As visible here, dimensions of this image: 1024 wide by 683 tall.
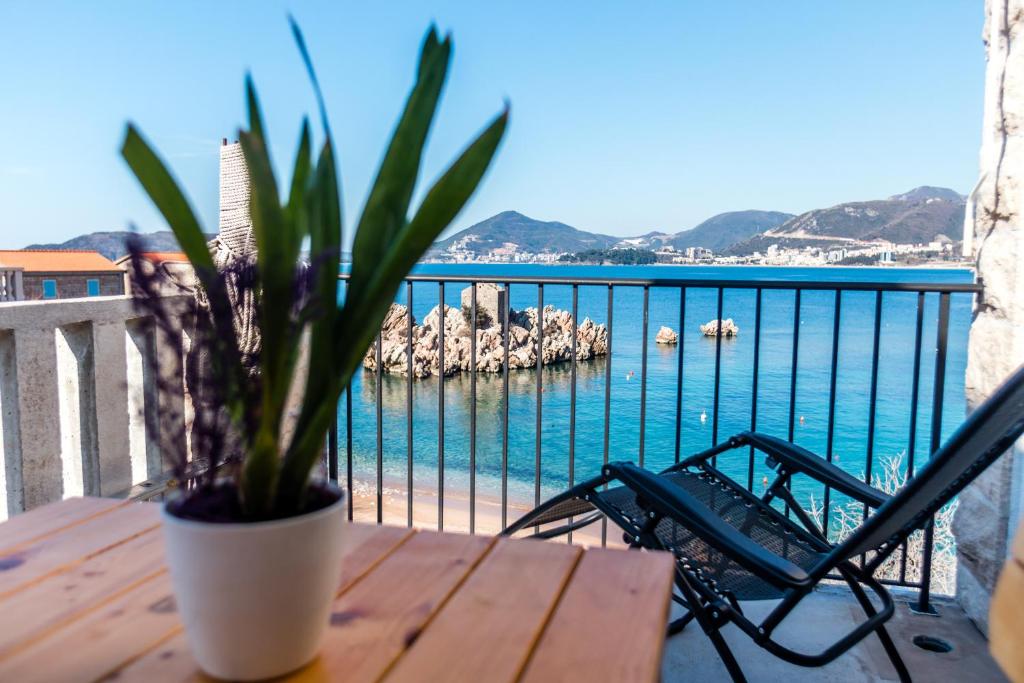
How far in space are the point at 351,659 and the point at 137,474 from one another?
2.05 meters

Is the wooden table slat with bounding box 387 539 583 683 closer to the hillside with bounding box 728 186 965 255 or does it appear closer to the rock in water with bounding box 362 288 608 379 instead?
the rock in water with bounding box 362 288 608 379

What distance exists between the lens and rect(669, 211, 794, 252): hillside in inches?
1959

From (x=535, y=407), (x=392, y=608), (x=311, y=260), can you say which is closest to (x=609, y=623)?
(x=392, y=608)

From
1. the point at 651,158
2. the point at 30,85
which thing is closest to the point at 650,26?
the point at 651,158

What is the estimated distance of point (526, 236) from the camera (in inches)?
1702

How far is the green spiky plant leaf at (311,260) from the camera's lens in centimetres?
58

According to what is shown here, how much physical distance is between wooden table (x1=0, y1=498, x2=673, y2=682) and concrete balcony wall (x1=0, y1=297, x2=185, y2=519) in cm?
98

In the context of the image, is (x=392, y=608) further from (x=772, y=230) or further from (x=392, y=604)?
(x=772, y=230)

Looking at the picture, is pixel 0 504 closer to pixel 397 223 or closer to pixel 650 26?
pixel 397 223

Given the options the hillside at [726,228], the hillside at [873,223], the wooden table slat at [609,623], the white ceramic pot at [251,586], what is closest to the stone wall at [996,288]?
the wooden table slat at [609,623]

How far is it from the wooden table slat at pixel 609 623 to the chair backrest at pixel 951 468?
1.99 ft

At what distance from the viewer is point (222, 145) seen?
2.08 metres

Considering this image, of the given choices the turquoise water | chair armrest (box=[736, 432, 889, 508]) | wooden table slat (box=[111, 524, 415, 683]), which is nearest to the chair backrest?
chair armrest (box=[736, 432, 889, 508])

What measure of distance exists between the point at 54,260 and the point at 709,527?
37590mm
